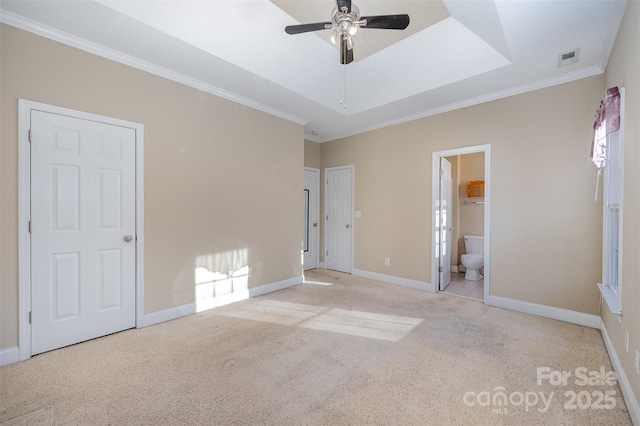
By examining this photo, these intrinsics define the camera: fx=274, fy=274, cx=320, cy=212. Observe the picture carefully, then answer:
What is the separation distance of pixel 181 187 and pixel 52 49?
1524 millimetres

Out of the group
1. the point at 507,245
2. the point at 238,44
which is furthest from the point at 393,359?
the point at 238,44

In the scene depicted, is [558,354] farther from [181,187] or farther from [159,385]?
[181,187]

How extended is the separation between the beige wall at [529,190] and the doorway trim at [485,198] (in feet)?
0.19

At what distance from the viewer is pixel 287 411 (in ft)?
5.48

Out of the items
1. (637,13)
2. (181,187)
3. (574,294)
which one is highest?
(637,13)

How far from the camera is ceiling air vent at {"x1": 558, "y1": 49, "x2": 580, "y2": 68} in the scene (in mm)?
2609

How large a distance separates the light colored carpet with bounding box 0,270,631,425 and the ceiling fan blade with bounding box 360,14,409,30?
266cm

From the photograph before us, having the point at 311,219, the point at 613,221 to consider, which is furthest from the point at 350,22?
the point at 311,219

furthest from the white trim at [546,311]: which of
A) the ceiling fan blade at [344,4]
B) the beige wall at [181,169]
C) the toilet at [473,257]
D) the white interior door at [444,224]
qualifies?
the ceiling fan blade at [344,4]

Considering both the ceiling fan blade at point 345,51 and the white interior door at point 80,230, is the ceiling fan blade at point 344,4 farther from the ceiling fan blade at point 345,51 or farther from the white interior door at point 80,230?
the white interior door at point 80,230

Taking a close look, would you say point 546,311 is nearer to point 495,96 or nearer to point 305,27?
point 495,96

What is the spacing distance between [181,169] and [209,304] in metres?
1.66

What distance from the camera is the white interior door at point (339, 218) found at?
5242 mm

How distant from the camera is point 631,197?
179 centimetres
